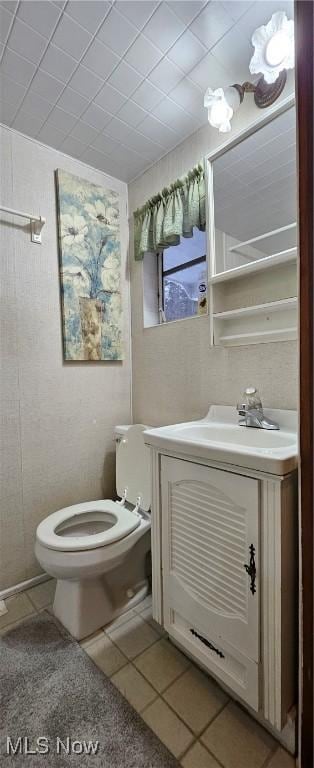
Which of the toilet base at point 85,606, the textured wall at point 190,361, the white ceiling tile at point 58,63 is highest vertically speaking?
the white ceiling tile at point 58,63

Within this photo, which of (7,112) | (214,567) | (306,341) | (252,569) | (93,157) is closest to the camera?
(306,341)

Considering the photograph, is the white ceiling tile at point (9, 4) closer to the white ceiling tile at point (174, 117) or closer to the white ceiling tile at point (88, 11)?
the white ceiling tile at point (88, 11)

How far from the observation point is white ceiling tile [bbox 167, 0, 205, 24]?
3.10 feet

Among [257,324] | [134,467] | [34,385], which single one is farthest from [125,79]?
[134,467]

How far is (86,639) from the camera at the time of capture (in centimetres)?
118

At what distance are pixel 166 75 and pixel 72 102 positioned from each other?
1.36 feet

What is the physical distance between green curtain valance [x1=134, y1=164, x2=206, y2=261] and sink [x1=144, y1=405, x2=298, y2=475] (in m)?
0.85

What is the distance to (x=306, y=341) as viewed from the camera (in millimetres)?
434

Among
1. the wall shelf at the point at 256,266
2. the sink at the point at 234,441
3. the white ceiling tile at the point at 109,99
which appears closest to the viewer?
the sink at the point at 234,441

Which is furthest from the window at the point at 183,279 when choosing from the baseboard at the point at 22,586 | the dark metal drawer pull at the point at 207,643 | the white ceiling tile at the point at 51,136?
the baseboard at the point at 22,586

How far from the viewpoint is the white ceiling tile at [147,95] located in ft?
3.95

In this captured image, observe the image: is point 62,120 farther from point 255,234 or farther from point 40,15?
point 255,234

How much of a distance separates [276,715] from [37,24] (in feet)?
7.15

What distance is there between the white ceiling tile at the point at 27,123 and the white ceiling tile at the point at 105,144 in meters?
0.26
